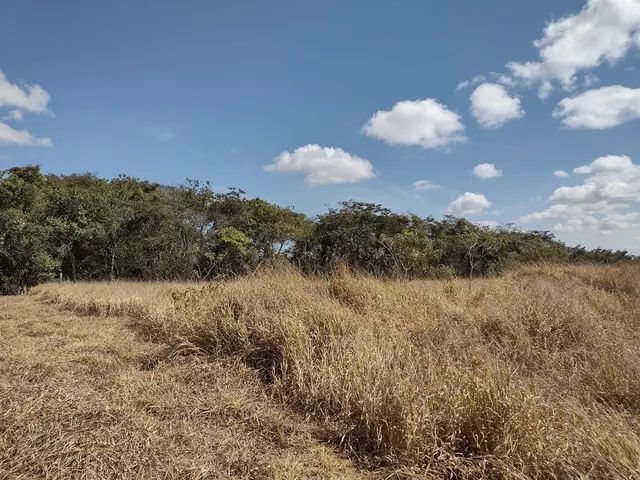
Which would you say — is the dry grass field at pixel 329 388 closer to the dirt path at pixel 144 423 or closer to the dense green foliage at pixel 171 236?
the dirt path at pixel 144 423

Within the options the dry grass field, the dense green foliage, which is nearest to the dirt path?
the dry grass field

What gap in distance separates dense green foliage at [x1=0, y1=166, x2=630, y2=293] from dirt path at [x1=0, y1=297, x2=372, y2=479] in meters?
8.86

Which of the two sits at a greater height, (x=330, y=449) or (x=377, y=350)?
(x=377, y=350)

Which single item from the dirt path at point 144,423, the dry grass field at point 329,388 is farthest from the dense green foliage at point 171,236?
the dirt path at point 144,423

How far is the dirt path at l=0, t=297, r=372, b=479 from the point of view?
100 inches

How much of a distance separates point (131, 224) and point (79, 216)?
74.3 inches

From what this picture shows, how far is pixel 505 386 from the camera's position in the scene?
2838mm

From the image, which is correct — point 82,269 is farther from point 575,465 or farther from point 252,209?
point 575,465

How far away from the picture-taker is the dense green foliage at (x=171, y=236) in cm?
1479

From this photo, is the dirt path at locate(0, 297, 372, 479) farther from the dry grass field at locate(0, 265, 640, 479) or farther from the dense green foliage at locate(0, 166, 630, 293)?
the dense green foliage at locate(0, 166, 630, 293)

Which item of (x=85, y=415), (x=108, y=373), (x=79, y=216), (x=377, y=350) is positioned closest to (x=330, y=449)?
(x=377, y=350)

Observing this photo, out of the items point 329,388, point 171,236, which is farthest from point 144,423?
point 171,236

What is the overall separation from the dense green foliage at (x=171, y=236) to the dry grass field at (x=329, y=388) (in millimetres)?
7313

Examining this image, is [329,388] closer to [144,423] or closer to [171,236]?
[144,423]
